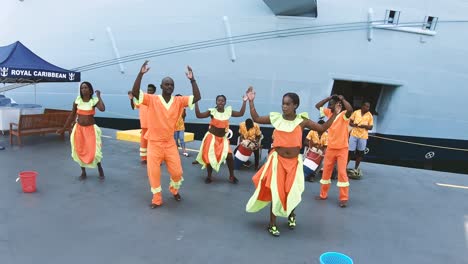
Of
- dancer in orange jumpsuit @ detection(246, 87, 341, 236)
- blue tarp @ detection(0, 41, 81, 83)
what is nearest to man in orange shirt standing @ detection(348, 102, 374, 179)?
dancer in orange jumpsuit @ detection(246, 87, 341, 236)

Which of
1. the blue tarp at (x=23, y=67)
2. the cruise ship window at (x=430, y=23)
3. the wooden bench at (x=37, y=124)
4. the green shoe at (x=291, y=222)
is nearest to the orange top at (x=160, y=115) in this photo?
the green shoe at (x=291, y=222)

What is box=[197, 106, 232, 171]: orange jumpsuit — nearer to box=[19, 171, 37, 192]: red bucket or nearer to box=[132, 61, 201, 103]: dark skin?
box=[132, 61, 201, 103]: dark skin

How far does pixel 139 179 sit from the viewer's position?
17.7 ft

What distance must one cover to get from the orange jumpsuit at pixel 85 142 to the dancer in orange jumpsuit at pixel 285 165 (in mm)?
2840

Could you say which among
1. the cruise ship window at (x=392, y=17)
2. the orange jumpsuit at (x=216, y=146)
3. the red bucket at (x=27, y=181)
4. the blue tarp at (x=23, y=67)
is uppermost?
the cruise ship window at (x=392, y=17)

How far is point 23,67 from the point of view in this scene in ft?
24.8

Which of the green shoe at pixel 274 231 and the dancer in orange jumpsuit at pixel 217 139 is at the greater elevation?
the dancer in orange jumpsuit at pixel 217 139

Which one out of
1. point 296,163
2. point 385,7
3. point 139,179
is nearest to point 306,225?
point 296,163

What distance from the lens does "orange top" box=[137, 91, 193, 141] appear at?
3.99 meters

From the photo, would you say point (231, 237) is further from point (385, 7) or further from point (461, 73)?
point (461, 73)

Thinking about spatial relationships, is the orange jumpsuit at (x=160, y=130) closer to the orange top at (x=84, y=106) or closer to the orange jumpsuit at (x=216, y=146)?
the orange jumpsuit at (x=216, y=146)

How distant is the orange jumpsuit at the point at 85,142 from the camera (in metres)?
5.12

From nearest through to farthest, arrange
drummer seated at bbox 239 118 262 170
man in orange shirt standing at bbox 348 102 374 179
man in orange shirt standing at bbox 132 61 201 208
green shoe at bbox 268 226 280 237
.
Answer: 1. green shoe at bbox 268 226 280 237
2. man in orange shirt standing at bbox 132 61 201 208
3. man in orange shirt standing at bbox 348 102 374 179
4. drummer seated at bbox 239 118 262 170

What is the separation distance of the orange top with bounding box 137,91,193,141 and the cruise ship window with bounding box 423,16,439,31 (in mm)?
7884
